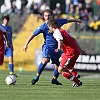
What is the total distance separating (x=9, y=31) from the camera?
1792 cm

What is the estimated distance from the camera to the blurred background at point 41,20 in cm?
2670

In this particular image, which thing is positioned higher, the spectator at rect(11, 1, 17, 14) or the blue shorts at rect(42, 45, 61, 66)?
the blue shorts at rect(42, 45, 61, 66)

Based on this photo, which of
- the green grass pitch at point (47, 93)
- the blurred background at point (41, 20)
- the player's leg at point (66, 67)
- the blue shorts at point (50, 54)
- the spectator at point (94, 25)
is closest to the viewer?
the green grass pitch at point (47, 93)

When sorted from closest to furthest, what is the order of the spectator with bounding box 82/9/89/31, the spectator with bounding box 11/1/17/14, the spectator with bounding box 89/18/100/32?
1. the spectator with bounding box 89/18/100/32
2. the spectator with bounding box 82/9/89/31
3. the spectator with bounding box 11/1/17/14

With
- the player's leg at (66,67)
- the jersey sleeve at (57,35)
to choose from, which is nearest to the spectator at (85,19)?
the player's leg at (66,67)

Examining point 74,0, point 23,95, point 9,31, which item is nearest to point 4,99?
point 23,95

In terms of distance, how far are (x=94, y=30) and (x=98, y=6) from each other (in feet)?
9.57

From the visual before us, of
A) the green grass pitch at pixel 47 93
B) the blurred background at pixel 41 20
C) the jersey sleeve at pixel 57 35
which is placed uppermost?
the jersey sleeve at pixel 57 35

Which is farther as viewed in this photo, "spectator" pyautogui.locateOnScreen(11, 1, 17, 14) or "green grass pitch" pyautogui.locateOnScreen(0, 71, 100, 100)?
"spectator" pyautogui.locateOnScreen(11, 1, 17, 14)

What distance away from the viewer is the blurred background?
26703mm

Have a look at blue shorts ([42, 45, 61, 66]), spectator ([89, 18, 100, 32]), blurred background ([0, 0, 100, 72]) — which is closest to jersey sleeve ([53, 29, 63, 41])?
blue shorts ([42, 45, 61, 66])

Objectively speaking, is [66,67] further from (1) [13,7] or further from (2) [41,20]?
(2) [41,20]

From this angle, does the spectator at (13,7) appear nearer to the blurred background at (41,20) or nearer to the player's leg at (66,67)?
the blurred background at (41,20)

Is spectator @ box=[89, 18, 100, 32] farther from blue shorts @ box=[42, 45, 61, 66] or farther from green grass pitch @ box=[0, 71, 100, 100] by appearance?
green grass pitch @ box=[0, 71, 100, 100]
